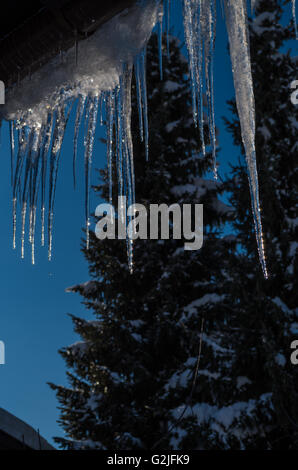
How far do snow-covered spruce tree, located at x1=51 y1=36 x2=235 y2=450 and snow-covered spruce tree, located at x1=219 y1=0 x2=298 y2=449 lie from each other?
690 millimetres

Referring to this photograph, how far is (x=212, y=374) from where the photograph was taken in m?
8.06

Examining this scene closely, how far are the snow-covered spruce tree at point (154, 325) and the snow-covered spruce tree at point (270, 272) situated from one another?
69 cm

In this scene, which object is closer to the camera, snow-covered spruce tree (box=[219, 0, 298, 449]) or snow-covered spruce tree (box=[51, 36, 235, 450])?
snow-covered spruce tree (box=[219, 0, 298, 449])

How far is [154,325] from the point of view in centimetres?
912

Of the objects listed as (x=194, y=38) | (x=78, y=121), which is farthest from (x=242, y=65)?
(x=78, y=121)

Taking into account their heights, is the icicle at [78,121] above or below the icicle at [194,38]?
below

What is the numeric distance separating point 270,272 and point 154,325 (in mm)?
2909

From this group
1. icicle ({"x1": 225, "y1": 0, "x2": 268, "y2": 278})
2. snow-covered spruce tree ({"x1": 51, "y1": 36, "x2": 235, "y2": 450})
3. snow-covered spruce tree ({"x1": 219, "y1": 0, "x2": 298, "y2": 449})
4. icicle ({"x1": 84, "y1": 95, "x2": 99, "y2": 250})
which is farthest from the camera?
snow-covered spruce tree ({"x1": 51, "y1": 36, "x2": 235, "y2": 450})

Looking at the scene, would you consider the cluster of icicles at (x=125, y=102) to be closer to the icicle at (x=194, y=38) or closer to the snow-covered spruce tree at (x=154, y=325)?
the icicle at (x=194, y=38)

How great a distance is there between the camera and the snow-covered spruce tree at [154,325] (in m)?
8.24

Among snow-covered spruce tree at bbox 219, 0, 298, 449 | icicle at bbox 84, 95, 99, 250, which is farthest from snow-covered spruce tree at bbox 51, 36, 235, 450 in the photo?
icicle at bbox 84, 95, 99, 250

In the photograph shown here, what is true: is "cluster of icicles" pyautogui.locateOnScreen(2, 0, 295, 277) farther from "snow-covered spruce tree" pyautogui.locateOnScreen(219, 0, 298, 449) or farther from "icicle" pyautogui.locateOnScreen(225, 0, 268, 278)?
"snow-covered spruce tree" pyautogui.locateOnScreen(219, 0, 298, 449)

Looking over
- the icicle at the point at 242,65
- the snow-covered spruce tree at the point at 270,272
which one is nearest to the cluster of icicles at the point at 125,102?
the icicle at the point at 242,65

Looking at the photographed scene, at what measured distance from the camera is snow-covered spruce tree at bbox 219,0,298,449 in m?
6.81
